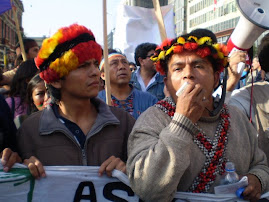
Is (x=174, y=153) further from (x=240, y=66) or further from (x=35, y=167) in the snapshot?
(x=240, y=66)

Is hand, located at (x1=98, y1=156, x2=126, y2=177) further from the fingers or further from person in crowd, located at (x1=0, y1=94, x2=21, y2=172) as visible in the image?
the fingers

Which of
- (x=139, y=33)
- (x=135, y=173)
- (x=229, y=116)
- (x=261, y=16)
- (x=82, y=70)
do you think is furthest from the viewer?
(x=139, y=33)

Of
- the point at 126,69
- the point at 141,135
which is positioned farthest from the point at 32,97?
the point at 141,135

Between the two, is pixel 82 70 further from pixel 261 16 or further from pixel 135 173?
pixel 261 16

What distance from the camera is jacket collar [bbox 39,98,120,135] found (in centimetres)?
198

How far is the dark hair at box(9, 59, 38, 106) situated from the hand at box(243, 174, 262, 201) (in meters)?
2.52

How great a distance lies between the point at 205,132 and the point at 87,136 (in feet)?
2.36

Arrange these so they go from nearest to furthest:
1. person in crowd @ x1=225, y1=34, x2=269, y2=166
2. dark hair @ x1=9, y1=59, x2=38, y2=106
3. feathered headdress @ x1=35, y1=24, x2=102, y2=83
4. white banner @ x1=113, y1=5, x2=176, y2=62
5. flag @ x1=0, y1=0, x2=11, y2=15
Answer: feathered headdress @ x1=35, y1=24, x2=102, y2=83 → person in crowd @ x1=225, y1=34, x2=269, y2=166 → dark hair @ x1=9, y1=59, x2=38, y2=106 → flag @ x1=0, y1=0, x2=11, y2=15 → white banner @ x1=113, y1=5, x2=176, y2=62

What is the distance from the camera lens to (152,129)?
174cm

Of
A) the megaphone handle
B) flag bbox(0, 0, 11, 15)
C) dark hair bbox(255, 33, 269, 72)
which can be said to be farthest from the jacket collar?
flag bbox(0, 0, 11, 15)

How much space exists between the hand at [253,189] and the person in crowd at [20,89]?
2180mm

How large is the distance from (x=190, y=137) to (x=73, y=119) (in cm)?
90

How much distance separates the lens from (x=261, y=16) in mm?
2691

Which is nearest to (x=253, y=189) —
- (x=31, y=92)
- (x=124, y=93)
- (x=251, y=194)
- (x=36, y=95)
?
(x=251, y=194)
